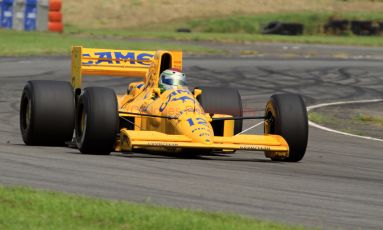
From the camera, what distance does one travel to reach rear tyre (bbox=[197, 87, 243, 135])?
529 inches

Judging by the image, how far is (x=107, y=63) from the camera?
1479 centimetres

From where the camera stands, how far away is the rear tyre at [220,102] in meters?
13.4

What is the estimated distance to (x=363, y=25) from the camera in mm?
51438

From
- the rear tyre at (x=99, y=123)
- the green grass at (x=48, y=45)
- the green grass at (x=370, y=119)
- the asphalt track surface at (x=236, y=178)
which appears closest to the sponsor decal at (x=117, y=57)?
the asphalt track surface at (x=236, y=178)

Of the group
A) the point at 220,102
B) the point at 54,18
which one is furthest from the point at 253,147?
the point at 54,18

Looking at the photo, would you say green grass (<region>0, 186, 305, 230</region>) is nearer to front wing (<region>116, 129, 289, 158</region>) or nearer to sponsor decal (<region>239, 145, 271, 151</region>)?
front wing (<region>116, 129, 289, 158</region>)

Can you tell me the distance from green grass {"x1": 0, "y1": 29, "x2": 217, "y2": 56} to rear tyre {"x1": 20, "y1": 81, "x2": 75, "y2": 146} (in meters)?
19.8

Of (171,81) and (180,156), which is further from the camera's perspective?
(171,81)

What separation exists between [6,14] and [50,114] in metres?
32.0

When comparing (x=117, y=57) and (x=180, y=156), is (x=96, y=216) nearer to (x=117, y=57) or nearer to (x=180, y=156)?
(x=180, y=156)

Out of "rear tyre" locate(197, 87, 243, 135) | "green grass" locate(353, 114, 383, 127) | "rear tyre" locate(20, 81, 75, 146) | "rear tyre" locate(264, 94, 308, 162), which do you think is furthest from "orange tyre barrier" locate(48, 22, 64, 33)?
"rear tyre" locate(264, 94, 308, 162)

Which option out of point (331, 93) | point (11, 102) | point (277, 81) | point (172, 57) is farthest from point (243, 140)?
point (277, 81)

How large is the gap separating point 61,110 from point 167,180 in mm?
3341

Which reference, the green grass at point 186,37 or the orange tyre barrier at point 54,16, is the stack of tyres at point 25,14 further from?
the green grass at point 186,37
